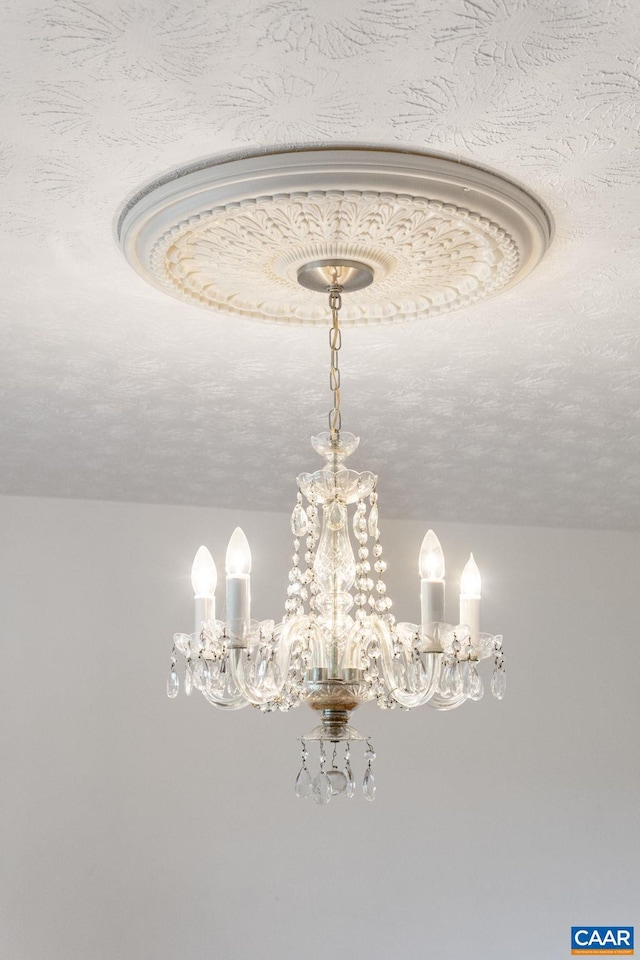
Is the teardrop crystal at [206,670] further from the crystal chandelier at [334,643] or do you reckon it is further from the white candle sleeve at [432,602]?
the white candle sleeve at [432,602]

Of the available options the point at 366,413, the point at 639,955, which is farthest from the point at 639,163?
the point at 639,955

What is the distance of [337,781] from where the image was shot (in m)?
1.75

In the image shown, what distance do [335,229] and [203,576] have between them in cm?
65

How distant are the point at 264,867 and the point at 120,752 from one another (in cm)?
67

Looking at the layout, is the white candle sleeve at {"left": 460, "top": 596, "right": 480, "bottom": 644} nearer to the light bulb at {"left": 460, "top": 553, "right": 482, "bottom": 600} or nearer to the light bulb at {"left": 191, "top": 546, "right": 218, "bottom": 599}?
the light bulb at {"left": 460, "top": 553, "right": 482, "bottom": 600}

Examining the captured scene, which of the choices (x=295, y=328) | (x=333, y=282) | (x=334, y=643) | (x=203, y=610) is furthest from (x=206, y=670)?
(x=295, y=328)

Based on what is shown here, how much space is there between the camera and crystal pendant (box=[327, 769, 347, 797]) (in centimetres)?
174

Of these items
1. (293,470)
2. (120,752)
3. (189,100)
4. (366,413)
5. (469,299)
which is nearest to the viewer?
(189,100)

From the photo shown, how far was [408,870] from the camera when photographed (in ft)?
13.4

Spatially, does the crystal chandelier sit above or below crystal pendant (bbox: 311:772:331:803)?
above

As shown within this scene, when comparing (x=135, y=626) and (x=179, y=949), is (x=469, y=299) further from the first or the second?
(x=179, y=949)

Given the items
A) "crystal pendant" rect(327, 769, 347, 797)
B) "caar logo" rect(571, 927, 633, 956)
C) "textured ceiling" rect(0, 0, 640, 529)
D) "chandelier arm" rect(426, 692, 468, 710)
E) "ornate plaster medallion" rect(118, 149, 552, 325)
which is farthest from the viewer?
"caar logo" rect(571, 927, 633, 956)

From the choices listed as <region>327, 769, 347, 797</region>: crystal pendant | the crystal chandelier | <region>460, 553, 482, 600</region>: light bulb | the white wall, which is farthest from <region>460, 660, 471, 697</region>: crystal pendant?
the white wall

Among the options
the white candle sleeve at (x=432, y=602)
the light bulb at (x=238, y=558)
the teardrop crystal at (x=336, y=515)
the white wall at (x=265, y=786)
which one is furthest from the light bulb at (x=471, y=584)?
the white wall at (x=265, y=786)
